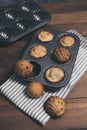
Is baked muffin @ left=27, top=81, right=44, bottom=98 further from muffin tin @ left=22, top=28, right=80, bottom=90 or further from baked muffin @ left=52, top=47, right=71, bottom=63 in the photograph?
baked muffin @ left=52, top=47, right=71, bottom=63

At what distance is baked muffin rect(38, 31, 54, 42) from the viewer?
3.62 ft

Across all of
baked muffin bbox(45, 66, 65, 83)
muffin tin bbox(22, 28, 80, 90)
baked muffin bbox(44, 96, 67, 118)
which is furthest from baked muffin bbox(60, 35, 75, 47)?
baked muffin bbox(44, 96, 67, 118)

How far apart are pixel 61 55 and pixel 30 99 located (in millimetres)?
191

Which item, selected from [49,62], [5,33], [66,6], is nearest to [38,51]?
[49,62]

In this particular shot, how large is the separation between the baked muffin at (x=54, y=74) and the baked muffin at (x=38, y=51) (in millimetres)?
76

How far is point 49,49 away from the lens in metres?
1.07

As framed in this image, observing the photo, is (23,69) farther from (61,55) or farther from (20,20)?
(20,20)

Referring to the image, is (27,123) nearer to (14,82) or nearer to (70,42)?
(14,82)

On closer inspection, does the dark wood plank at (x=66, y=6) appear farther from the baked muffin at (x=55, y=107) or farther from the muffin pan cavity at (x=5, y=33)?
the baked muffin at (x=55, y=107)

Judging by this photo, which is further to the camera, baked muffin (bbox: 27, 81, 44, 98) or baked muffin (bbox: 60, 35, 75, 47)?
baked muffin (bbox: 60, 35, 75, 47)

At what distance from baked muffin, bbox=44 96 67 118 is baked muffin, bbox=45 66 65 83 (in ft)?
0.24

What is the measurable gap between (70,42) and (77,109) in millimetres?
274

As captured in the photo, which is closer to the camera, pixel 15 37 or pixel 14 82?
pixel 14 82

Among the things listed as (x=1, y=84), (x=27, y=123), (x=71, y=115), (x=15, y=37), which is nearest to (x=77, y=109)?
(x=71, y=115)
